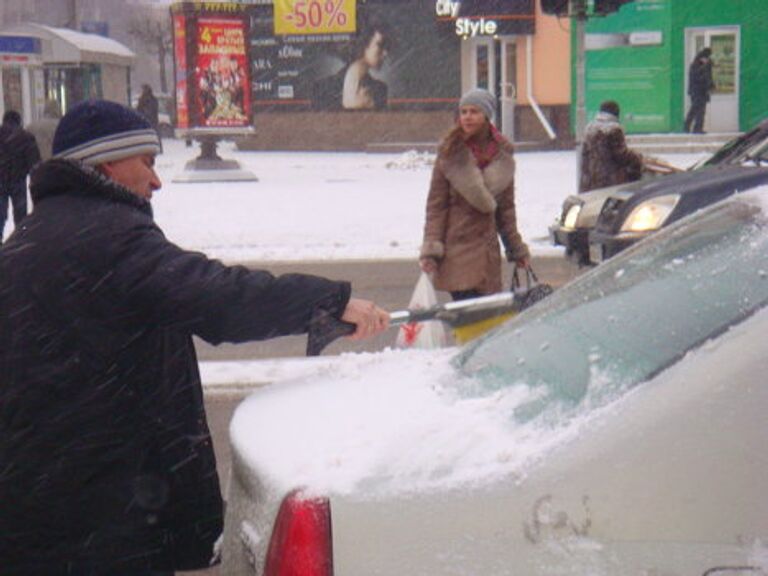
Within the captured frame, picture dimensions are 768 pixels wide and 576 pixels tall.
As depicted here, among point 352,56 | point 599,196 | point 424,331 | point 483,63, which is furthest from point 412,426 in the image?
point 352,56

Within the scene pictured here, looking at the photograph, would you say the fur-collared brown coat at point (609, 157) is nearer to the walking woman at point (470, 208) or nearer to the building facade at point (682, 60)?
the walking woman at point (470, 208)

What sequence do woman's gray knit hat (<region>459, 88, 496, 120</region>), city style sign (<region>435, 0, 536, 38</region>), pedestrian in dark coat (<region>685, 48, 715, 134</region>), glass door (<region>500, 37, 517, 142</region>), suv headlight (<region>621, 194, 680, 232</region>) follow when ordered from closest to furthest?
woman's gray knit hat (<region>459, 88, 496, 120</region>), suv headlight (<region>621, 194, 680, 232</region>), pedestrian in dark coat (<region>685, 48, 715, 134</region>), city style sign (<region>435, 0, 536, 38</region>), glass door (<region>500, 37, 517, 142</region>)

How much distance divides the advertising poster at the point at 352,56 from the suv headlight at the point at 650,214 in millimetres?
22642

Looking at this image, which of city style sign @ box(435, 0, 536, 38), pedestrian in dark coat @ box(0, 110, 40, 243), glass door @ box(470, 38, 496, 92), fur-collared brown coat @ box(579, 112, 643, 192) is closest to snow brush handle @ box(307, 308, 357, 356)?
fur-collared brown coat @ box(579, 112, 643, 192)

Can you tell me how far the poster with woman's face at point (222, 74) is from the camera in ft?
86.2

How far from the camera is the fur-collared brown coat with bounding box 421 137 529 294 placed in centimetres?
699

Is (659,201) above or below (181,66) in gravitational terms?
below

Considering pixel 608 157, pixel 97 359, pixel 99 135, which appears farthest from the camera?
pixel 608 157

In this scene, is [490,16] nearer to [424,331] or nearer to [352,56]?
[352,56]

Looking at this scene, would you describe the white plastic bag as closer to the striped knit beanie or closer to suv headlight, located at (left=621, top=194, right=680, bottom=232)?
suv headlight, located at (left=621, top=194, right=680, bottom=232)

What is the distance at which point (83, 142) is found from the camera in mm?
3062

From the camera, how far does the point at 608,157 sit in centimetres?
1302

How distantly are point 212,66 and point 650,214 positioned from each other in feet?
59.2

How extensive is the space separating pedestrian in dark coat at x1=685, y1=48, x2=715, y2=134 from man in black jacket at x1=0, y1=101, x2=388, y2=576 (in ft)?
84.5
